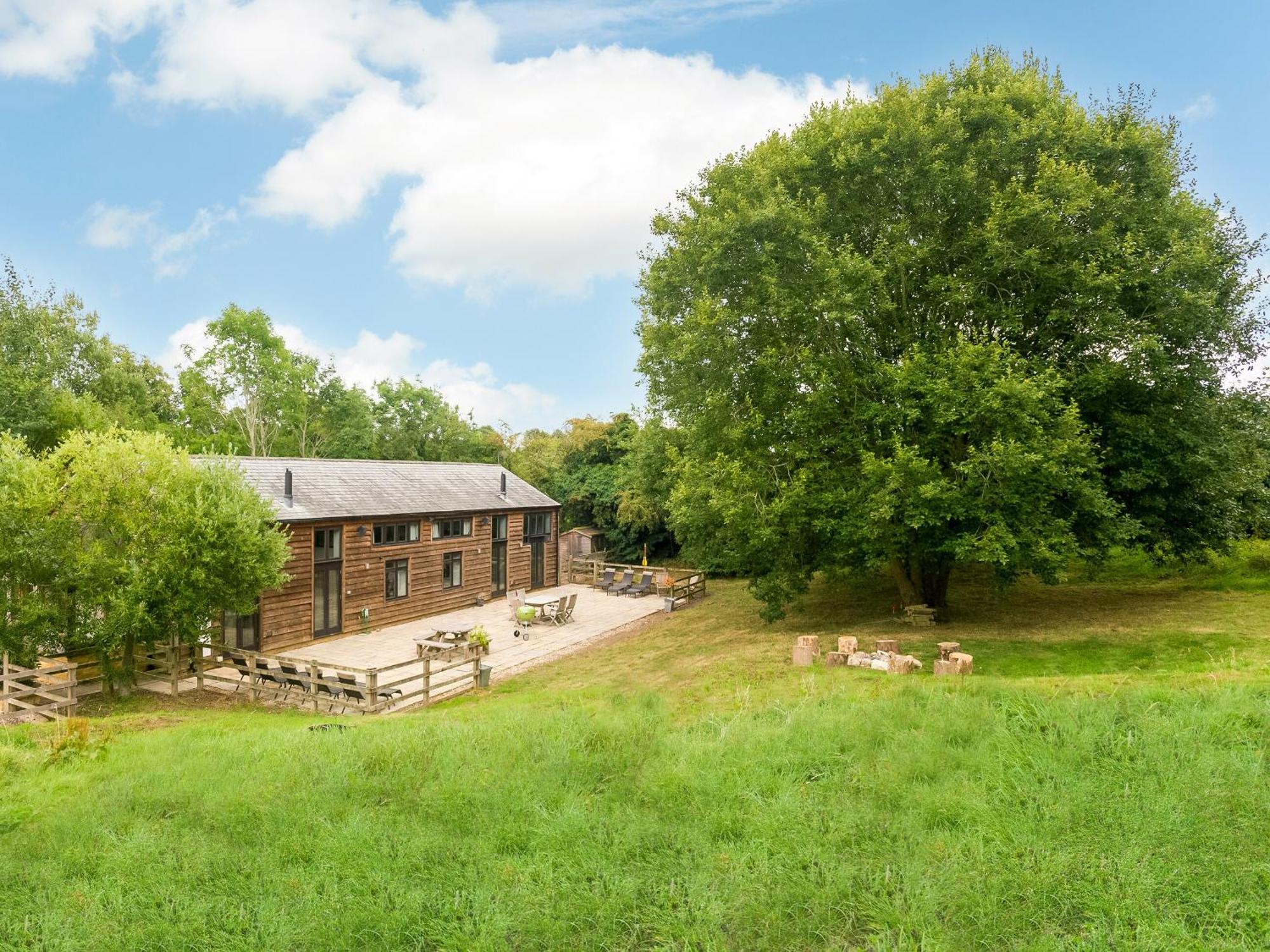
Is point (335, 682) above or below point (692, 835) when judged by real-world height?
below

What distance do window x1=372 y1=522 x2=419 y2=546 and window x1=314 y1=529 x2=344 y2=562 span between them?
4.03 ft

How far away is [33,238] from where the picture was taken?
103ft

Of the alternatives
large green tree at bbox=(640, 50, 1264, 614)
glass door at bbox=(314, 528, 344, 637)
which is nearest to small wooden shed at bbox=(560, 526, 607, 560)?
glass door at bbox=(314, 528, 344, 637)

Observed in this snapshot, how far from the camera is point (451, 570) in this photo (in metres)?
24.2

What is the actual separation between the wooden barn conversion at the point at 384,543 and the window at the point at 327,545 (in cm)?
3

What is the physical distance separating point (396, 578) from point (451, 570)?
2521 mm

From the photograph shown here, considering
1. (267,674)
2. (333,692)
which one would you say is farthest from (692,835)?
(267,674)

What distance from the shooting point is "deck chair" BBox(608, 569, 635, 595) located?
91.8 feet

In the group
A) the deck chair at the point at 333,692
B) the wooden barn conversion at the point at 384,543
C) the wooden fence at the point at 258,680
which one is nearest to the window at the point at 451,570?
the wooden barn conversion at the point at 384,543

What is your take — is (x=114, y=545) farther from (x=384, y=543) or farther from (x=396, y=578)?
(x=396, y=578)

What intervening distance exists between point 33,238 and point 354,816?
124 feet

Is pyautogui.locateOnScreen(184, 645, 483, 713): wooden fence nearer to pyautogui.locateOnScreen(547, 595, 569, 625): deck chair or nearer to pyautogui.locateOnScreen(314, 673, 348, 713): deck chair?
pyautogui.locateOnScreen(314, 673, 348, 713): deck chair

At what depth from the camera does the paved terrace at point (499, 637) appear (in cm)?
1741

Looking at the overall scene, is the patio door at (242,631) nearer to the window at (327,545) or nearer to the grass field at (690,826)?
the window at (327,545)
